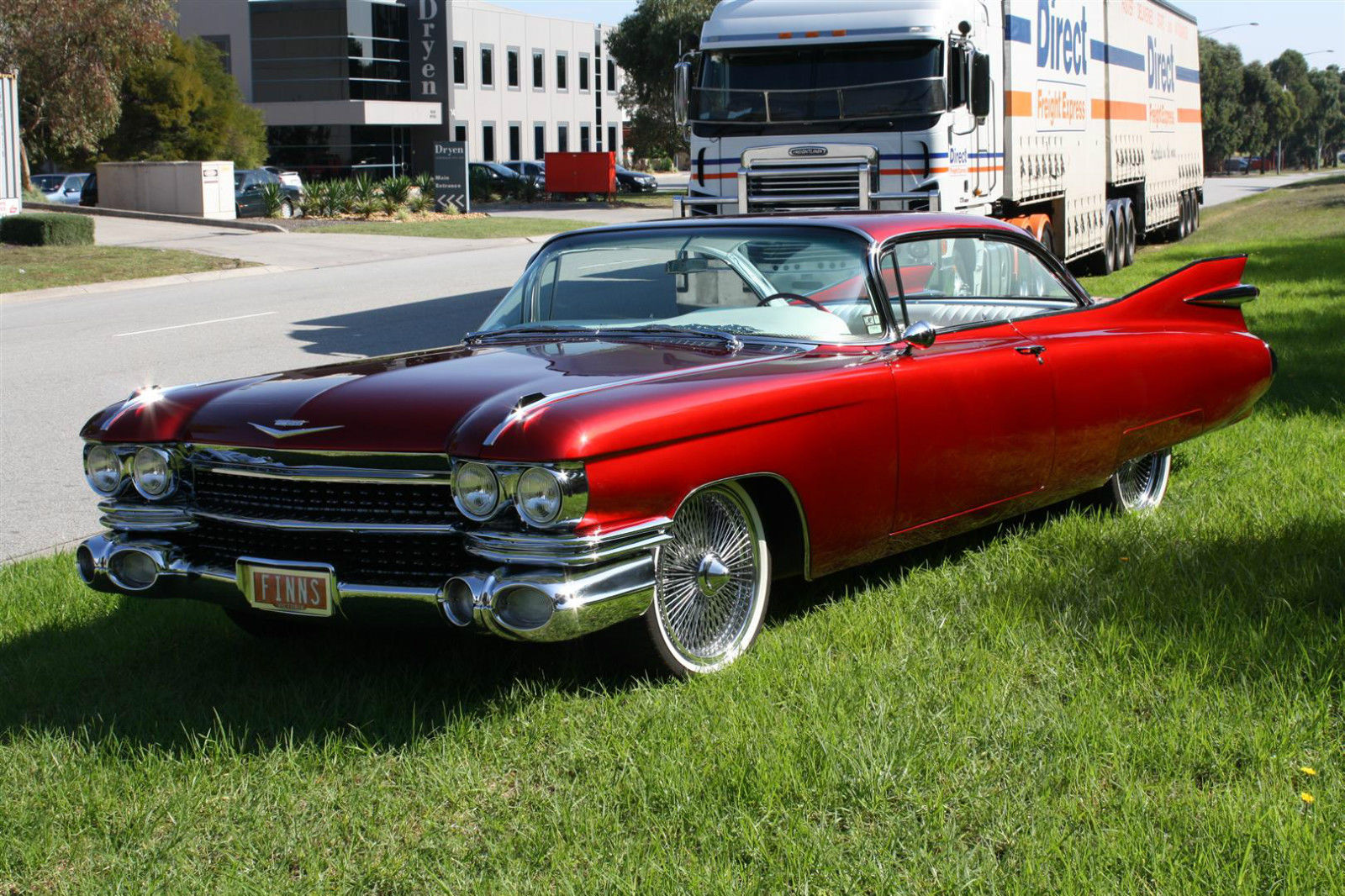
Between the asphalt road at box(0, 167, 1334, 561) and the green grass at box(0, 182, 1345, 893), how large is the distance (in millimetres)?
2754

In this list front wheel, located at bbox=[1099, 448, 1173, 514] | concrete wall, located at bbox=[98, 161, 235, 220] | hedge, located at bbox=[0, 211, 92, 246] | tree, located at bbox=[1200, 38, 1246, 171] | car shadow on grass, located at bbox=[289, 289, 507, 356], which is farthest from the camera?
tree, located at bbox=[1200, 38, 1246, 171]

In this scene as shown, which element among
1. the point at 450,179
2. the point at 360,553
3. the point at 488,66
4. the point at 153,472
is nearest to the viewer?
the point at 360,553

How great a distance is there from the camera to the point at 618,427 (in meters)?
4.16

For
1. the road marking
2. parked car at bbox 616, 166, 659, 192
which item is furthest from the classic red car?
parked car at bbox 616, 166, 659, 192

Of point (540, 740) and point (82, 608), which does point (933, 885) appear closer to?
point (540, 740)

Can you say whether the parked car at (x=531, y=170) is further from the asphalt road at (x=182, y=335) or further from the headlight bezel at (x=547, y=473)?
the headlight bezel at (x=547, y=473)

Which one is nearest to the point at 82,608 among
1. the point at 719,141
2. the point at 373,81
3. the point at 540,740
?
the point at 540,740

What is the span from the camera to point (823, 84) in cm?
1433

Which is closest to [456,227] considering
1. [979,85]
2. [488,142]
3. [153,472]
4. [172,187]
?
[172,187]

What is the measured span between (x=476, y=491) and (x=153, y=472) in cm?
123

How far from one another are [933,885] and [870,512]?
191cm

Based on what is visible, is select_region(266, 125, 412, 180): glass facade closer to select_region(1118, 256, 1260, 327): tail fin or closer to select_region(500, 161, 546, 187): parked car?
select_region(500, 161, 546, 187): parked car

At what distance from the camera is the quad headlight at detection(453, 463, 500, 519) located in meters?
4.11

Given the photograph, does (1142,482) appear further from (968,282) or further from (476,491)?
(476,491)
